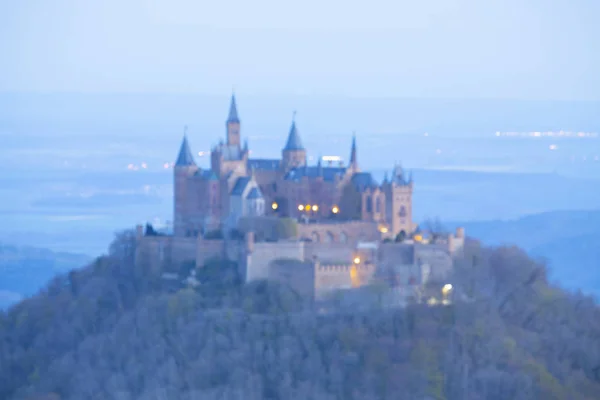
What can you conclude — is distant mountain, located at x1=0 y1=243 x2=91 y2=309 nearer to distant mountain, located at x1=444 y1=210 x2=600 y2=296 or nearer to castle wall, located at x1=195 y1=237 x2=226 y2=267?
castle wall, located at x1=195 y1=237 x2=226 y2=267

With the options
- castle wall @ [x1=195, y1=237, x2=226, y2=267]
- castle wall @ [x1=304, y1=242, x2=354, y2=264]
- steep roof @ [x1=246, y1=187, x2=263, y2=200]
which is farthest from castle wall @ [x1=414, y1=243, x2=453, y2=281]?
castle wall @ [x1=195, y1=237, x2=226, y2=267]

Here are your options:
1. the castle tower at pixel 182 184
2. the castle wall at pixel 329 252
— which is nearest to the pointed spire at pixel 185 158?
the castle tower at pixel 182 184

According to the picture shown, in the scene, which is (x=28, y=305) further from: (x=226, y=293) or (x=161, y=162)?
(x=161, y=162)

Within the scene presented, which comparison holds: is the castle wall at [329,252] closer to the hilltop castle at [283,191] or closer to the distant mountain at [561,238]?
the hilltop castle at [283,191]

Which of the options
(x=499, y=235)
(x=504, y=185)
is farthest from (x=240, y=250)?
(x=504, y=185)

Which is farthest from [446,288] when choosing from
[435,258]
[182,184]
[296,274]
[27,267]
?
[27,267]
